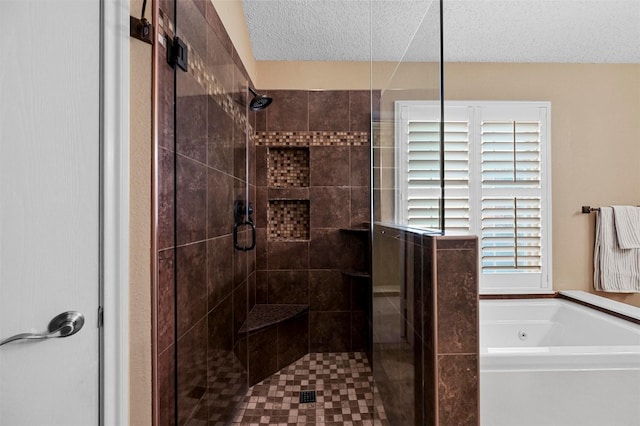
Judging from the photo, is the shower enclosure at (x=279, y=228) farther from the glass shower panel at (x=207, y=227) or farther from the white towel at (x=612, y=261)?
the white towel at (x=612, y=261)

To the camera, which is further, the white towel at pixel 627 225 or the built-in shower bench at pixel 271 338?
the white towel at pixel 627 225

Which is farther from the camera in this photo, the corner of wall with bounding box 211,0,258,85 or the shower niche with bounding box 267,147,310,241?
the shower niche with bounding box 267,147,310,241

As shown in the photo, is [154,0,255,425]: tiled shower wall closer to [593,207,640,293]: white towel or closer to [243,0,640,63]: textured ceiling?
[243,0,640,63]: textured ceiling

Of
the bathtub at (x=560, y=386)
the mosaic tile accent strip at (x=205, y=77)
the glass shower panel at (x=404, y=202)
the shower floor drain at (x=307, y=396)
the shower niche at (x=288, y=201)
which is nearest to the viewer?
the mosaic tile accent strip at (x=205, y=77)

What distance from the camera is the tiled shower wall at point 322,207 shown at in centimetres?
276

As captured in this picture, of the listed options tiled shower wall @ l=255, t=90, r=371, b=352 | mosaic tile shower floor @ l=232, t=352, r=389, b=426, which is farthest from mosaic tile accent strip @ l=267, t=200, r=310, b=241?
mosaic tile shower floor @ l=232, t=352, r=389, b=426

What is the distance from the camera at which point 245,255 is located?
7.46ft

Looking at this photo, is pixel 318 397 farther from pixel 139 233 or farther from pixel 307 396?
pixel 139 233

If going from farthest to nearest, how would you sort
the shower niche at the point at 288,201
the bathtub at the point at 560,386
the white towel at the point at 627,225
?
the shower niche at the point at 288,201 → the white towel at the point at 627,225 → the bathtub at the point at 560,386

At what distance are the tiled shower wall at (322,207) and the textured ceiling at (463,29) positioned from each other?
1.32ft

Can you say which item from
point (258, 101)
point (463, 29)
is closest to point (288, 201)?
point (258, 101)

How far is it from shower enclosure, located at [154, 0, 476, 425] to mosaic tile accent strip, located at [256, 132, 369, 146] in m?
0.01

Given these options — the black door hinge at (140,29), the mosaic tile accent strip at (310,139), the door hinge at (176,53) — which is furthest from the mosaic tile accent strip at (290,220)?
the black door hinge at (140,29)

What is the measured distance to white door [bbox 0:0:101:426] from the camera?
0.72m
